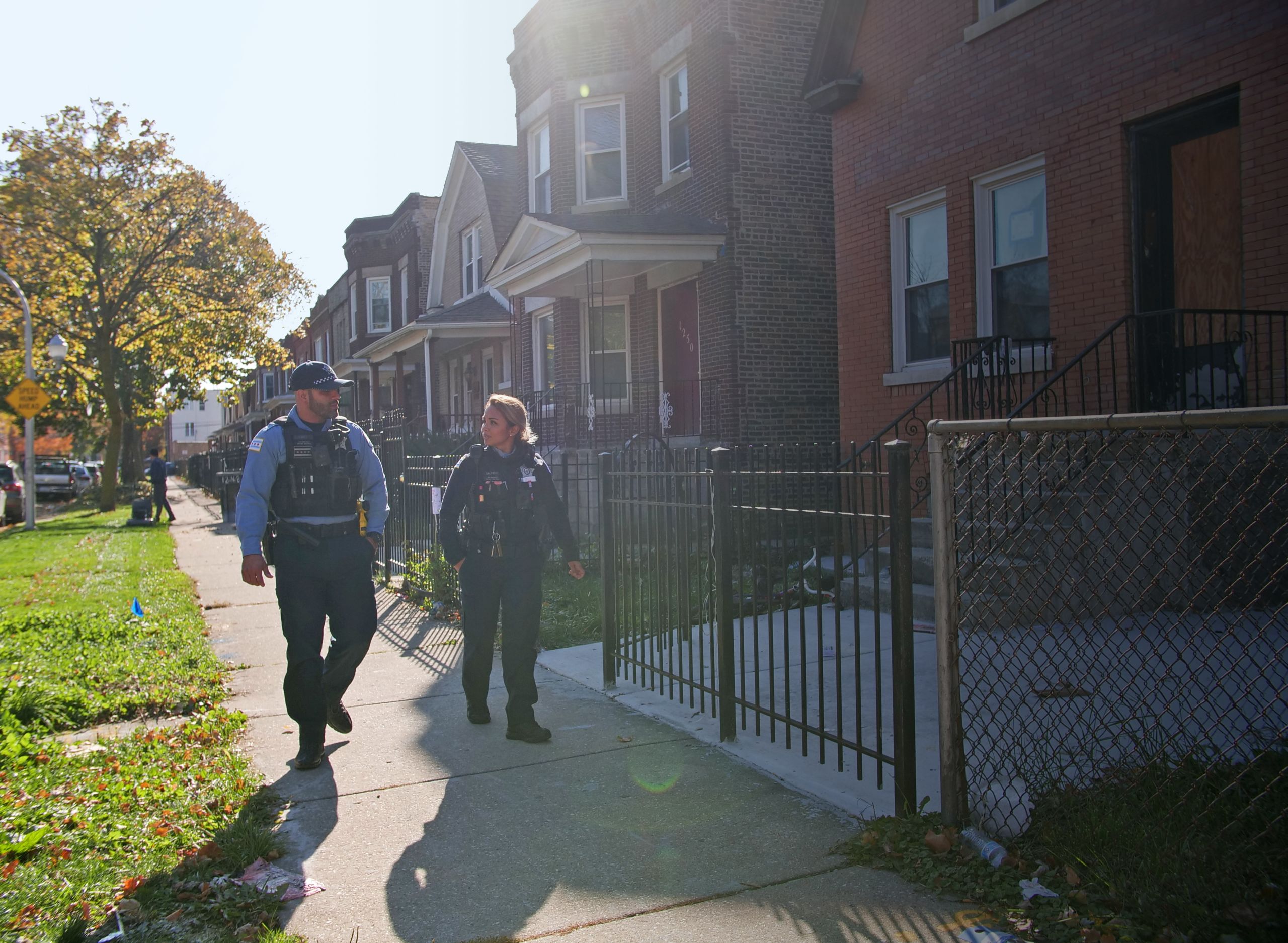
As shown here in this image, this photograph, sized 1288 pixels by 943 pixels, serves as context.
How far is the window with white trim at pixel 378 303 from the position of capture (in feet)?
111

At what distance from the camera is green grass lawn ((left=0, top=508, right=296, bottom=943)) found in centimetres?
369

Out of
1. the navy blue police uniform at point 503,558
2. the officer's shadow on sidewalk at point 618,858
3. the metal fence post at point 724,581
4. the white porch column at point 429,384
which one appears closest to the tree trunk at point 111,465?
the white porch column at point 429,384

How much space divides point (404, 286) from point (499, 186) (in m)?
10.0

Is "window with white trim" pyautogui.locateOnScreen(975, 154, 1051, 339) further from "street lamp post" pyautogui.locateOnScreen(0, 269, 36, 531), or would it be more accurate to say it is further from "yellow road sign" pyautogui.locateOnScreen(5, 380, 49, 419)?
"street lamp post" pyautogui.locateOnScreen(0, 269, 36, 531)

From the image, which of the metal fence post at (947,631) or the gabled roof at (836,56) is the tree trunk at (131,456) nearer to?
the gabled roof at (836,56)

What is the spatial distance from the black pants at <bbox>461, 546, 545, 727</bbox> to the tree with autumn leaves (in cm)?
2526

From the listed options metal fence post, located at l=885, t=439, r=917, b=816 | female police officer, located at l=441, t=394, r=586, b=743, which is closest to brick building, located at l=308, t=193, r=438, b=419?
female police officer, located at l=441, t=394, r=586, b=743

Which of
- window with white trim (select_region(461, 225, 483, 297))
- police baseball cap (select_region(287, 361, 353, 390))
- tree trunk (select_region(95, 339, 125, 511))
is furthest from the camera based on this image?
tree trunk (select_region(95, 339, 125, 511))

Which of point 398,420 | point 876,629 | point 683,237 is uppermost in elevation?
point 683,237

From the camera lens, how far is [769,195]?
14594mm

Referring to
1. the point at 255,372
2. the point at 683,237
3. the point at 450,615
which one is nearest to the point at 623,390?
the point at 683,237

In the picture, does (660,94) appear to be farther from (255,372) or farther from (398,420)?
(255,372)

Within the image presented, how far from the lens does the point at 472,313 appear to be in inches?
846

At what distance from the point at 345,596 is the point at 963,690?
138 inches
